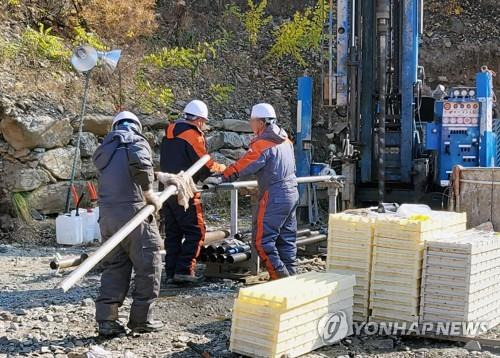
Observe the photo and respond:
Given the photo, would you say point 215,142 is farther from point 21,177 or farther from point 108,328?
point 108,328

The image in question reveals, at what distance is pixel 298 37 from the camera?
15344 millimetres

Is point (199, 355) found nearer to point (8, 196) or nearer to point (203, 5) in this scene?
point (8, 196)

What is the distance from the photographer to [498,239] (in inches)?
238

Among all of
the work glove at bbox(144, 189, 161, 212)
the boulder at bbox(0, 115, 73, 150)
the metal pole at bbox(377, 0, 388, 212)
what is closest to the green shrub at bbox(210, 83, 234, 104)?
the boulder at bbox(0, 115, 73, 150)

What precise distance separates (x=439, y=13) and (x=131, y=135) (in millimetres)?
13330

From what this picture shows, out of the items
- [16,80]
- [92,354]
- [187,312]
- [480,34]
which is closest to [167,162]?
[187,312]

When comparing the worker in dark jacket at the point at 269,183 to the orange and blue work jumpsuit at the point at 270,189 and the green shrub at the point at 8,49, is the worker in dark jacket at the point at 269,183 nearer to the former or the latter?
the orange and blue work jumpsuit at the point at 270,189

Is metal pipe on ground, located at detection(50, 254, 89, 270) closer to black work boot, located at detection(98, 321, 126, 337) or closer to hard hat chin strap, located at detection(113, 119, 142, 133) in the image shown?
black work boot, located at detection(98, 321, 126, 337)

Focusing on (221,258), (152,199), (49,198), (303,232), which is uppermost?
(152,199)

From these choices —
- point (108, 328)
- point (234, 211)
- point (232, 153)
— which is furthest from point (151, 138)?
point (108, 328)

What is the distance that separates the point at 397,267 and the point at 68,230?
5382mm

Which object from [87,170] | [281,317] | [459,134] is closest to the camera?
[281,317]

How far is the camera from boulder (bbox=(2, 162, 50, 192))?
10094 mm

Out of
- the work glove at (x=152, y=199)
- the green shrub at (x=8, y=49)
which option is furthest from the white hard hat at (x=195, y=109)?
the green shrub at (x=8, y=49)
